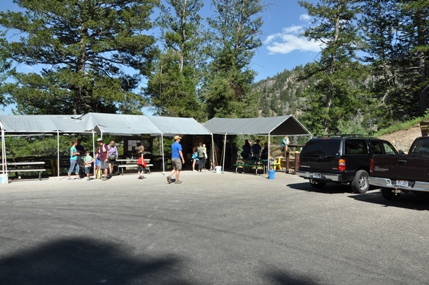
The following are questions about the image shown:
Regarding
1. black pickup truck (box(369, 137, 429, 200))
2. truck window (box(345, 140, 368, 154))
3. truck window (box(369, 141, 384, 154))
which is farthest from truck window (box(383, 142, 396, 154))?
black pickup truck (box(369, 137, 429, 200))

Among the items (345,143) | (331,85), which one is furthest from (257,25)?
(345,143)

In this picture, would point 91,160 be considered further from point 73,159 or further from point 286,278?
point 286,278

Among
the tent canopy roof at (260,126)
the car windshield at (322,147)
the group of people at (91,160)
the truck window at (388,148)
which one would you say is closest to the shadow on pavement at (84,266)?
the car windshield at (322,147)

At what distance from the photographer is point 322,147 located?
37.7 feet

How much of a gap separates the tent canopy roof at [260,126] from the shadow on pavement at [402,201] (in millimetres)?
6908

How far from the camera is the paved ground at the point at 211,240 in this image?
14.1ft

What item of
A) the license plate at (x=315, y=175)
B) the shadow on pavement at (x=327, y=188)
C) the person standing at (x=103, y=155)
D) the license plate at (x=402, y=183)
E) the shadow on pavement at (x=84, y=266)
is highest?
the person standing at (x=103, y=155)

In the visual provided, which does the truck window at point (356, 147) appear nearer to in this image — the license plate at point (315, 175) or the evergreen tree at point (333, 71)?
the license plate at point (315, 175)

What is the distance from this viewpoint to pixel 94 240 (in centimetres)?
570

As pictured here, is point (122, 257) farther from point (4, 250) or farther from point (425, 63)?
point (425, 63)

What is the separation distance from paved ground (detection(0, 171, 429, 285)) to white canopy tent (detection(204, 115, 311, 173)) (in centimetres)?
781

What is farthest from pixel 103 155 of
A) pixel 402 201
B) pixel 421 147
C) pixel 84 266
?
pixel 421 147

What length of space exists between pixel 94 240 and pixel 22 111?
22.0 meters

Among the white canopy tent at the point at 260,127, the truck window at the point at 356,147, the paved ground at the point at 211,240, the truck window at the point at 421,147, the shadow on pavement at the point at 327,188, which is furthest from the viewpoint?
the white canopy tent at the point at 260,127
